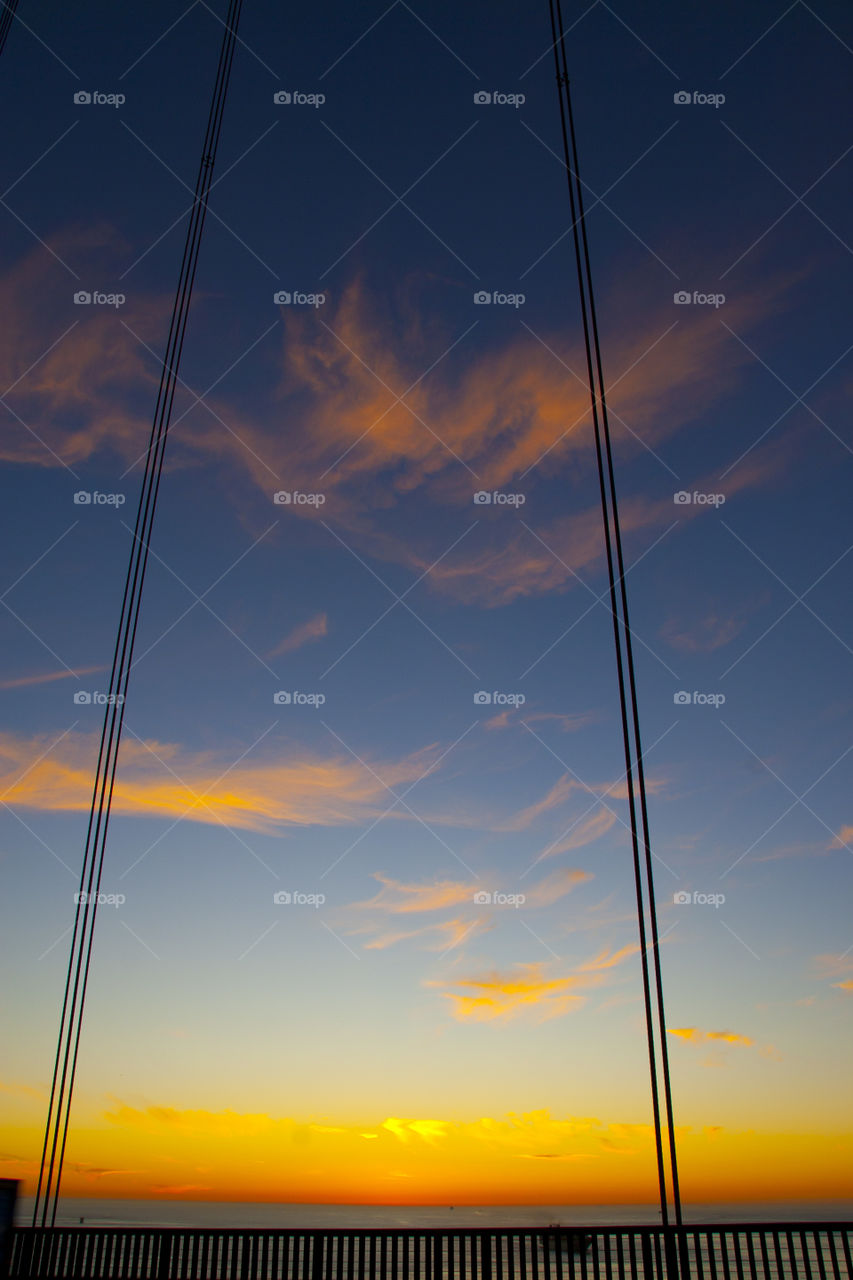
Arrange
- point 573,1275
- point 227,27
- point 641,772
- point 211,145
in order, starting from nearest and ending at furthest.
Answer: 1. point 641,772
2. point 573,1275
3. point 211,145
4. point 227,27

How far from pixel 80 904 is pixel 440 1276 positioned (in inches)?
122

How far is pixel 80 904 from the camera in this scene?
5625 mm

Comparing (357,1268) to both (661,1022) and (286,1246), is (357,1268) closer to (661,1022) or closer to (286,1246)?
(286,1246)

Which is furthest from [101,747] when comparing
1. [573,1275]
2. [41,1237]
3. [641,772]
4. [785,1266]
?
[785,1266]

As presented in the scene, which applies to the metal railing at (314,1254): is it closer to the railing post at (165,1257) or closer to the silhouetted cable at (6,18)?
the railing post at (165,1257)

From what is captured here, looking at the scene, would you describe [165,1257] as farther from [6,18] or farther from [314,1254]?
[6,18]

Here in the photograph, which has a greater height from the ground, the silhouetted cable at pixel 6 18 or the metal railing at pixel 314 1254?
the silhouetted cable at pixel 6 18

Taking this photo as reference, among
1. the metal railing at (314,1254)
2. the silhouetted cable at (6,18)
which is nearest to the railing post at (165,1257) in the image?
the metal railing at (314,1254)

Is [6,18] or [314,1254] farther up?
[6,18]

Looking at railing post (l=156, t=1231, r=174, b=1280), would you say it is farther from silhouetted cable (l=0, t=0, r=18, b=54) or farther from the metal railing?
silhouetted cable (l=0, t=0, r=18, b=54)

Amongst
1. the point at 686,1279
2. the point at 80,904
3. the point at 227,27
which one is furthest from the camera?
the point at 227,27

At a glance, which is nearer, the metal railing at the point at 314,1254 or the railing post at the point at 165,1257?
the metal railing at the point at 314,1254

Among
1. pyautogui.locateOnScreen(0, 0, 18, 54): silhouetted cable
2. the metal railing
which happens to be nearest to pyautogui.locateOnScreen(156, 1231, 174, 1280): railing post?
the metal railing

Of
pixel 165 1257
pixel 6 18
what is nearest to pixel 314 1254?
pixel 165 1257
